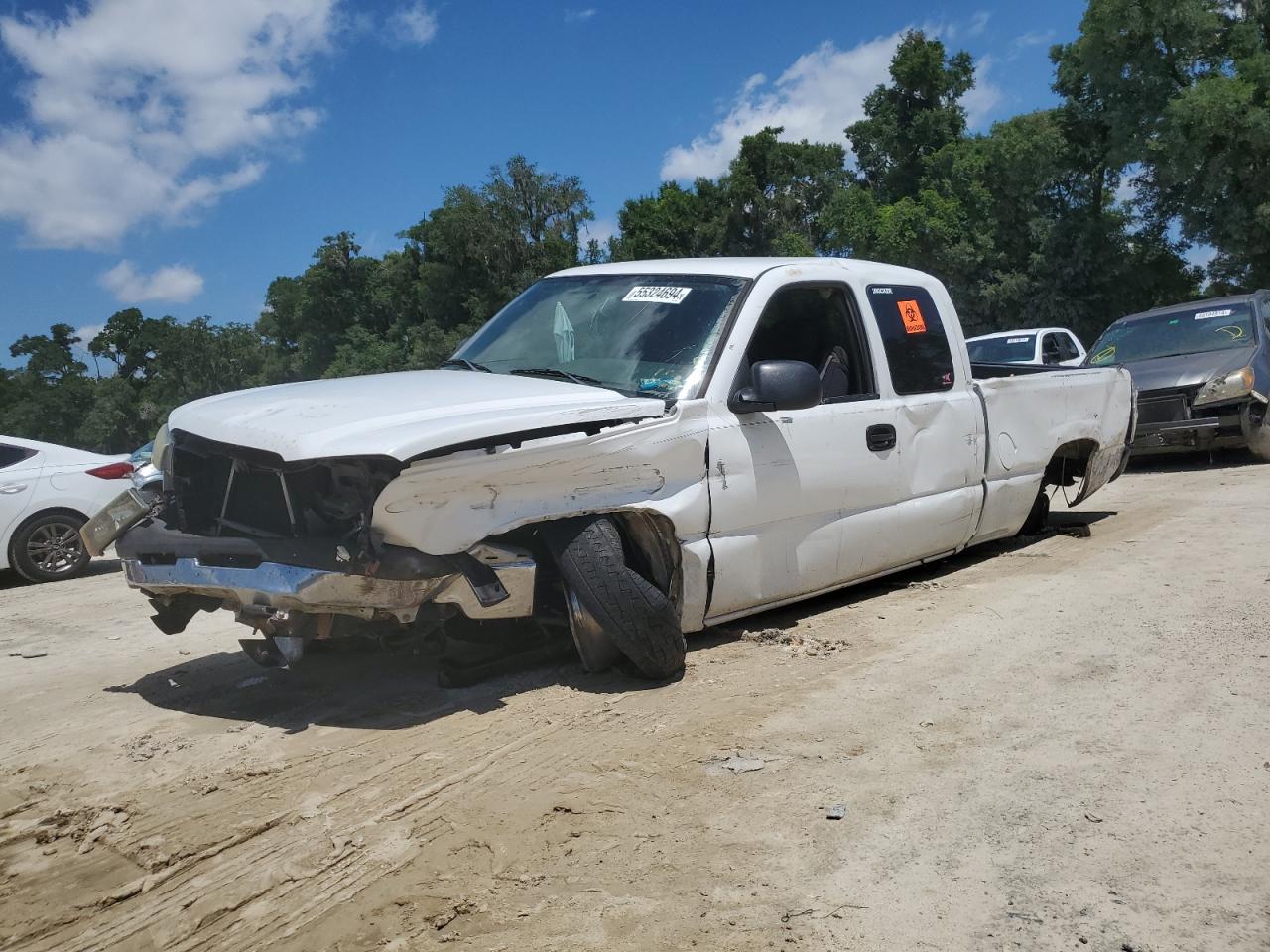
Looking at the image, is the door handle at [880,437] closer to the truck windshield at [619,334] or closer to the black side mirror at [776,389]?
the black side mirror at [776,389]

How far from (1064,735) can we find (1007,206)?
33.7 metres

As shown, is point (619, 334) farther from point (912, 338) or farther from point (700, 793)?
point (700, 793)

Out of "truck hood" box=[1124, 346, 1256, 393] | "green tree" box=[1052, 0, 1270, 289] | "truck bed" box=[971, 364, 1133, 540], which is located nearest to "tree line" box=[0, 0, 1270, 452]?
"green tree" box=[1052, 0, 1270, 289]

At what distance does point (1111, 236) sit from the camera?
31.9 meters

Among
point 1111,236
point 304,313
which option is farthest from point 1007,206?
point 304,313

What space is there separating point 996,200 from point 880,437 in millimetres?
32132

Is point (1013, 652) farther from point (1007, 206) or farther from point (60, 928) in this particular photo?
point (1007, 206)

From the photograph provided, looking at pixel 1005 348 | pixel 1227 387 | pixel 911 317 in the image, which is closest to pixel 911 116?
pixel 1005 348

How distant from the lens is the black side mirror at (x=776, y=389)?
4418mm

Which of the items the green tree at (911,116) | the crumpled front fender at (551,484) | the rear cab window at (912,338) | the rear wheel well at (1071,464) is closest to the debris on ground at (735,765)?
the crumpled front fender at (551,484)

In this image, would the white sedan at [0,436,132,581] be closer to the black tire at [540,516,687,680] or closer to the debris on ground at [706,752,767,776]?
the black tire at [540,516,687,680]

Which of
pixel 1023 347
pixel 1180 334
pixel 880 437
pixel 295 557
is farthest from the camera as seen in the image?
pixel 1023 347

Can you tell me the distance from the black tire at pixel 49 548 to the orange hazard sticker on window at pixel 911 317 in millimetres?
7611

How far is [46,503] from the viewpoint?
941cm
